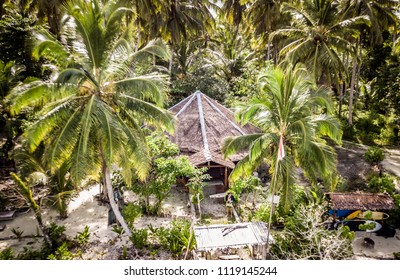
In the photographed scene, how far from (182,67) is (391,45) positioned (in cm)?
1663

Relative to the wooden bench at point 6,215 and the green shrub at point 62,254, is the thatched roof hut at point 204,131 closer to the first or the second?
the green shrub at point 62,254

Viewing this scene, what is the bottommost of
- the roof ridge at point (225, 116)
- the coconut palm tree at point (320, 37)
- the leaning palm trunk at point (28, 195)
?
the leaning palm trunk at point (28, 195)

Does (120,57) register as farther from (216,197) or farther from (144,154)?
(216,197)

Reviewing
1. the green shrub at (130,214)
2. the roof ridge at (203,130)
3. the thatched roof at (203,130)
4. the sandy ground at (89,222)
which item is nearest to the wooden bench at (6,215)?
the sandy ground at (89,222)

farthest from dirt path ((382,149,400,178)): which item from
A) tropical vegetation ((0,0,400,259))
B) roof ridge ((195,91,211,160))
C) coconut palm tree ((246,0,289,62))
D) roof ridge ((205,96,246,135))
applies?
coconut palm tree ((246,0,289,62))

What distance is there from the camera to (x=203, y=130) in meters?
15.4

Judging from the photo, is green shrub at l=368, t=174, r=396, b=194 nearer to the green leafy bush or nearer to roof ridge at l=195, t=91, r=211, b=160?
roof ridge at l=195, t=91, r=211, b=160

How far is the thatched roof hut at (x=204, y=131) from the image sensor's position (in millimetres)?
14047

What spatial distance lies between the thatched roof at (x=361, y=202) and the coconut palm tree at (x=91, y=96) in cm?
723

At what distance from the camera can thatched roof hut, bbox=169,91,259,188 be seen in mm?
14047

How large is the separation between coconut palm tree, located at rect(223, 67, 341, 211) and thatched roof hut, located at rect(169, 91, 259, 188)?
12.8ft

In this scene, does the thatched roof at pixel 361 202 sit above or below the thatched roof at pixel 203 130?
below
